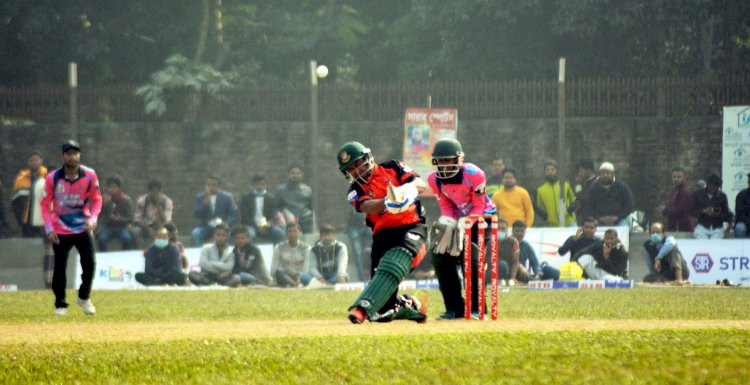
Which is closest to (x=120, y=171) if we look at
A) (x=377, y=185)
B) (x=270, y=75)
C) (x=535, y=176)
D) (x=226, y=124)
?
(x=226, y=124)

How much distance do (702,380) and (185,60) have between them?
24.3m

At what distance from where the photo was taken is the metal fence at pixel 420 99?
28.1 metres

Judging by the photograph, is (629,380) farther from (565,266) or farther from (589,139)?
(589,139)

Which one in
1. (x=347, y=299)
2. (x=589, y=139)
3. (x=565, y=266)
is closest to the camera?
(x=347, y=299)

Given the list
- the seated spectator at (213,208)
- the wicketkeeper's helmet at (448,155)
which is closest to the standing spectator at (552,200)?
the seated spectator at (213,208)

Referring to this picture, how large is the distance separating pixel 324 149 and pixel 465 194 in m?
16.2

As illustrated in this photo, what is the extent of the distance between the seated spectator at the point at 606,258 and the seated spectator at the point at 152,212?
302 inches

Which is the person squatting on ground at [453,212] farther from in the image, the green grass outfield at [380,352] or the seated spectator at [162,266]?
the seated spectator at [162,266]

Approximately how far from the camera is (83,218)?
1653cm

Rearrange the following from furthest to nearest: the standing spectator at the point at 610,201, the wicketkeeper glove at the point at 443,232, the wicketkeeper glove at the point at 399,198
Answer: the standing spectator at the point at 610,201, the wicketkeeper glove at the point at 443,232, the wicketkeeper glove at the point at 399,198

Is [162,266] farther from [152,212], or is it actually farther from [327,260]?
[327,260]

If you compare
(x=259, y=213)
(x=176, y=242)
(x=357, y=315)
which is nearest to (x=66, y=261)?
(x=357, y=315)

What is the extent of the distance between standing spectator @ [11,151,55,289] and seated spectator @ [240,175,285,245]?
3.59 metres

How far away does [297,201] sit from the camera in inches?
989
